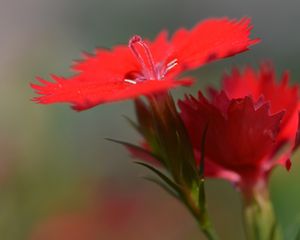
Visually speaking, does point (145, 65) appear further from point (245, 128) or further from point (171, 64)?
point (245, 128)

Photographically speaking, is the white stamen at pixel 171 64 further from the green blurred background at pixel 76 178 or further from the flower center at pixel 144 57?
the green blurred background at pixel 76 178

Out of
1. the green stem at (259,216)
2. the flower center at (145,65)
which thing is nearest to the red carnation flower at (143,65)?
the flower center at (145,65)

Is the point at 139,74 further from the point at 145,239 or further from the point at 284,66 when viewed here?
the point at 284,66

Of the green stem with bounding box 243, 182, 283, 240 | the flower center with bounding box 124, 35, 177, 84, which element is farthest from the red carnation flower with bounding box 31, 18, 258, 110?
the green stem with bounding box 243, 182, 283, 240

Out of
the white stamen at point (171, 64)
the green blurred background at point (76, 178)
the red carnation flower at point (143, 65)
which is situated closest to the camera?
the red carnation flower at point (143, 65)

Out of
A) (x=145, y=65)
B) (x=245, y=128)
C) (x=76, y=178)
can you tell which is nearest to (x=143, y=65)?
(x=145, y=65)

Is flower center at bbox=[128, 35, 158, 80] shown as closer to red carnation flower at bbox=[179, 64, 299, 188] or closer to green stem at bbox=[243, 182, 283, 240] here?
red carnation flower at bbox=[179, 64, 299, 188]
